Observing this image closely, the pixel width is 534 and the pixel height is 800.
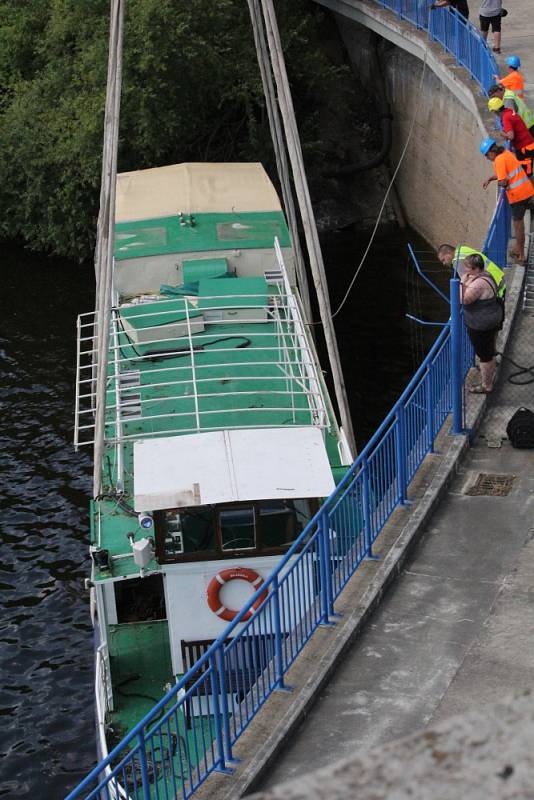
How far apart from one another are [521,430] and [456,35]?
694 inches

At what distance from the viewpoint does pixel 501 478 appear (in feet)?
41.4

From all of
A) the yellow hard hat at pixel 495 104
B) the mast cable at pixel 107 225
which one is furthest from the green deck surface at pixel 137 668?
the yellow hard hat at pixel 495 104

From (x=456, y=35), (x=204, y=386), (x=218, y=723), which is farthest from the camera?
(x=456, y=35)

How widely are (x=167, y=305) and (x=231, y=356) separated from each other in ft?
8.49

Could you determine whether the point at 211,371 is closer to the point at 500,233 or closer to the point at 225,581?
the point at 500,233

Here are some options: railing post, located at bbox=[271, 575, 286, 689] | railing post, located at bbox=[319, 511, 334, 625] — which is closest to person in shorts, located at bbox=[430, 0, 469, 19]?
railing post, located at bbox=[319, 511, 334, 625]

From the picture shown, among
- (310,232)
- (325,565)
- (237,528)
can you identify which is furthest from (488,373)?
(310,232)

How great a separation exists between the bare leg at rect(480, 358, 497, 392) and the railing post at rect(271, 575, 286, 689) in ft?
17.5

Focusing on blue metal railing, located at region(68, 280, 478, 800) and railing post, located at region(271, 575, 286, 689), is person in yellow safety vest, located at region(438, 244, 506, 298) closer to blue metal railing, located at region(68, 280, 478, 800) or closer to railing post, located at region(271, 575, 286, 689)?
blue metal railing, located at region(68, 280, 478, 800)

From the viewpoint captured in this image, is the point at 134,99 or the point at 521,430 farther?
the point at 134,99

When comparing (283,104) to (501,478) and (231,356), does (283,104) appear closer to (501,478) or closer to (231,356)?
(231,356)

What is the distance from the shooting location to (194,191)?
977 inches

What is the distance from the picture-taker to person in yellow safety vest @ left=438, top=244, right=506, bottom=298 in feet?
44.2

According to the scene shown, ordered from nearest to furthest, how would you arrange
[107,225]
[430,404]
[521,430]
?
[430,404], [521,430], [107,225]
